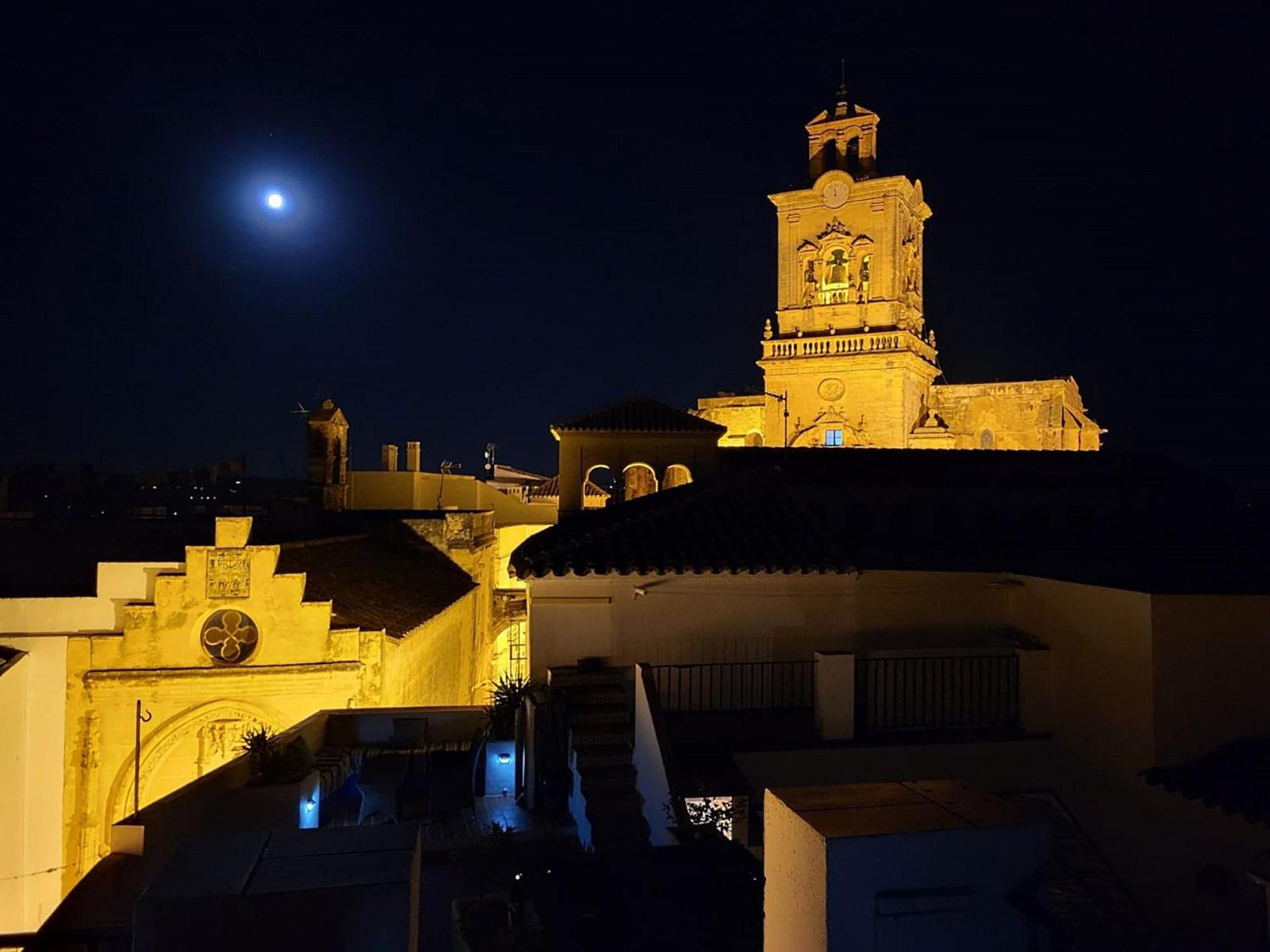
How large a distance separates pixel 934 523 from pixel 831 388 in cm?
2083

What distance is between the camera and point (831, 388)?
34312mm

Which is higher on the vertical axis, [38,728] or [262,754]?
[262,754]

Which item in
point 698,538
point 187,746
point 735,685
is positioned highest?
point 698,538

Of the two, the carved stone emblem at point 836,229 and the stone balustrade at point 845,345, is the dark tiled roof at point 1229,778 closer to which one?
the stone balustrade at point 845,345

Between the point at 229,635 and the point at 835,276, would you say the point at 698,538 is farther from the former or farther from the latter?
the point at 835,276

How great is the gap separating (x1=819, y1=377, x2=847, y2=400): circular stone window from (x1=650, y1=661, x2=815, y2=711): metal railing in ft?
85.3

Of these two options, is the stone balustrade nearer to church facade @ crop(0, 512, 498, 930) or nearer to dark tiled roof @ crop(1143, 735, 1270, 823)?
church facade @ crop(0, 512, 498, 930)

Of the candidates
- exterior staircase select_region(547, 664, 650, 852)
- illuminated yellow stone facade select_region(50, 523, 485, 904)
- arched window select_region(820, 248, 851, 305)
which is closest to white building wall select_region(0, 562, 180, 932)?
illuminated yellow stone facade select_region(50, 523, 485, 904)

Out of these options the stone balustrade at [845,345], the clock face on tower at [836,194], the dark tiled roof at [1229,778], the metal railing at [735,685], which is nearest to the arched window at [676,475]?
the metal railing at [735,685]

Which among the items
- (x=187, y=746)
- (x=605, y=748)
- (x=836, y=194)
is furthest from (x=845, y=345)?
(x=605, y=748)

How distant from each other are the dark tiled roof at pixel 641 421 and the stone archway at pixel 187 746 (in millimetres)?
7982

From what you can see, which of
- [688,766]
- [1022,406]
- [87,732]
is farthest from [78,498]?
[1022,406]

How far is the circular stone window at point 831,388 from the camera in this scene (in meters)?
34.1

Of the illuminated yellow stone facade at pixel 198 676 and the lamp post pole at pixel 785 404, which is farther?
the lamp post pole at pixel 785 404
